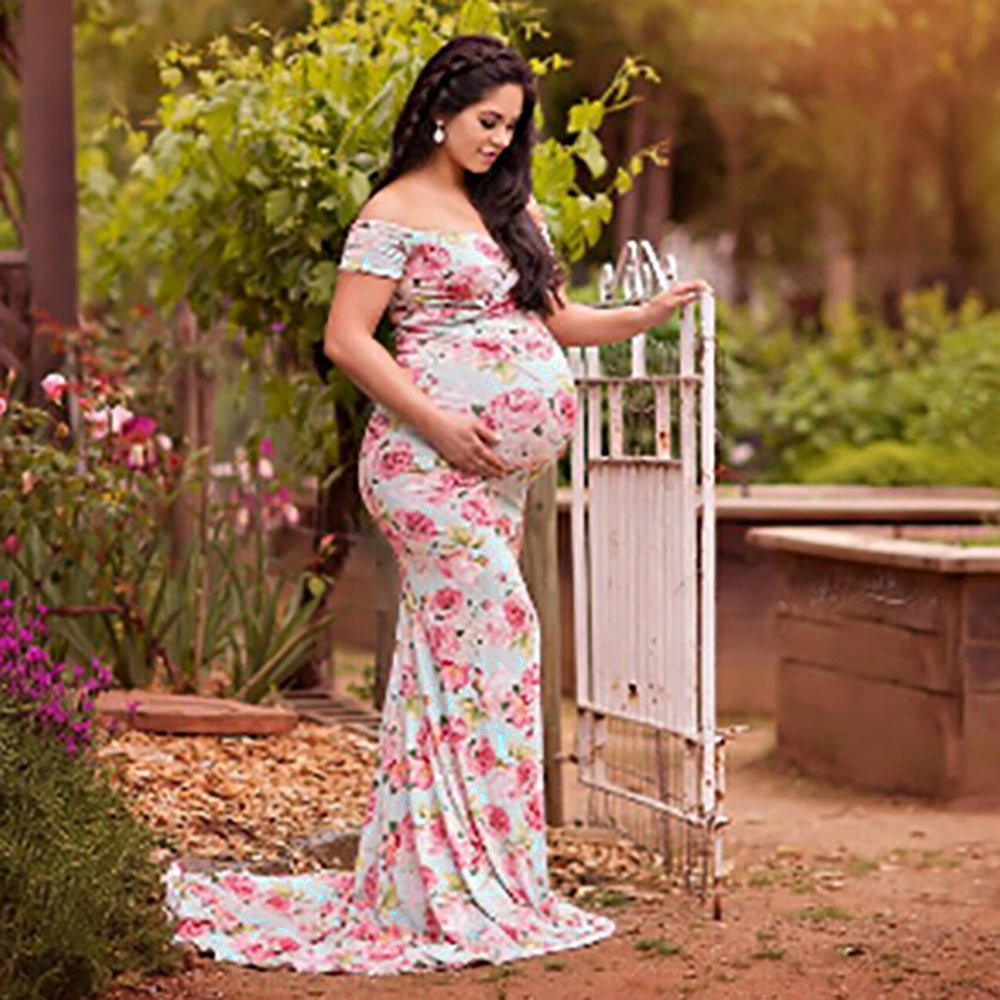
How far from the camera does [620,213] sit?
72.3 feet

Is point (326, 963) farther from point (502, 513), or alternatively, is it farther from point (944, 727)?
point (944, 727)

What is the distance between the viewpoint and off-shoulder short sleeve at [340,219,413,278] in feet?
20.4

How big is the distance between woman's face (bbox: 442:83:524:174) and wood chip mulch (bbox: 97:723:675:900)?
1.71m

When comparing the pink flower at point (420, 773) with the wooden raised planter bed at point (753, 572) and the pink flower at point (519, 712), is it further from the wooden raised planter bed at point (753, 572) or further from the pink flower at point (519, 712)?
the wooden raised planter bed at point (753, 572)

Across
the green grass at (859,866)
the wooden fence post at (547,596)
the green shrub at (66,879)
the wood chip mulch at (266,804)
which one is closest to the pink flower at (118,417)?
the wood chip mulch at (266,804)

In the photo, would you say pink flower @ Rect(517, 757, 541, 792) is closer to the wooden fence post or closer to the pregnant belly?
the pregnant belly

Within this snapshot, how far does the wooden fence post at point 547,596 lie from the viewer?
25.6 ft

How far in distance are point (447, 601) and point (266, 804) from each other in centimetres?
135

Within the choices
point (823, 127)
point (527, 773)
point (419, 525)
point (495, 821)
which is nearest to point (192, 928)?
point (495, 821)

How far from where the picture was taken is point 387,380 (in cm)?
611

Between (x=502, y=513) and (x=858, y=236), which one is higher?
(x=858, y=236)

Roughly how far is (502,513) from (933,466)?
7900 mm

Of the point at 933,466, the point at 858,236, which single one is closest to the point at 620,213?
the point at 933,466

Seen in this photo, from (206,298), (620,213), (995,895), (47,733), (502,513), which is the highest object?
(620,213)
